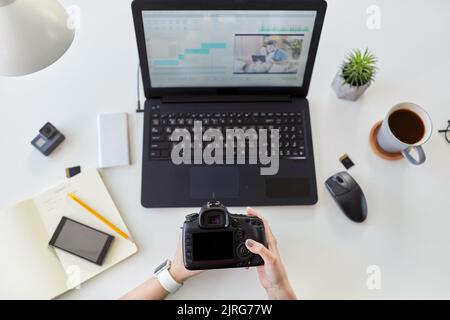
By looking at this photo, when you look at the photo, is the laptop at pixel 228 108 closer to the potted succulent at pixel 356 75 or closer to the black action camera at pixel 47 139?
the potted succulent at pixel 356 75

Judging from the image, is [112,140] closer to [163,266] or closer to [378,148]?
[163,266]

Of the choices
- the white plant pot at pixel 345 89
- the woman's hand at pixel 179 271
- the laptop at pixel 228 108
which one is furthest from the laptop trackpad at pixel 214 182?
the white plant pot at pixel 345 89

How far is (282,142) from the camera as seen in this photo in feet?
2.74

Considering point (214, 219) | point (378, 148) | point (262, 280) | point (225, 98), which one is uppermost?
point (225, 98)

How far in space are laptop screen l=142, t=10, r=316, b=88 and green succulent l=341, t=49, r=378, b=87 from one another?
0.33 feet

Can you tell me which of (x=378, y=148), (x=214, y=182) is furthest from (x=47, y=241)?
(x=378, y=148)

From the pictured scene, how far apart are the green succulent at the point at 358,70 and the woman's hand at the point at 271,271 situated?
1.15 feet

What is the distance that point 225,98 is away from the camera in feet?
2.80

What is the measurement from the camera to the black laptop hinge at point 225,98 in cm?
85

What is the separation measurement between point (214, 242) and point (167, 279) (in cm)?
15

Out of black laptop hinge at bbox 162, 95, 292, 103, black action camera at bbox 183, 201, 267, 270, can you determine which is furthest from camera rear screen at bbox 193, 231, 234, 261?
black laptop hinge at bbox 162, 95, 292, 103

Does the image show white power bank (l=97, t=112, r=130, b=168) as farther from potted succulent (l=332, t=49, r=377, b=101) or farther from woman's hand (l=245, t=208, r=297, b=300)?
potted succulent (l=332, t=49, r=377, b=101)

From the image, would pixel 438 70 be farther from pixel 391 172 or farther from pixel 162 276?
pixel 162 276

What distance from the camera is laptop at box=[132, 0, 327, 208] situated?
2.40 ft
